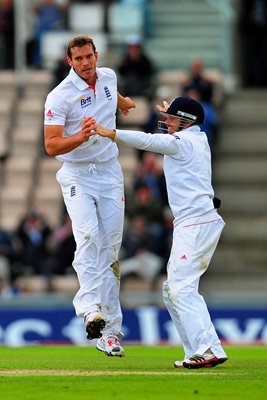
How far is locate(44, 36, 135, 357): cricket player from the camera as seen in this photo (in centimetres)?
1403

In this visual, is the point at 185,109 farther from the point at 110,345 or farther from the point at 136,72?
the point at 136,72

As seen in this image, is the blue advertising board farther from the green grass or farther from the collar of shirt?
the collar of shirt

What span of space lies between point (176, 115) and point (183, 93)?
1203cm

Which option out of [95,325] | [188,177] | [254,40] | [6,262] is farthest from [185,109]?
[254,40]

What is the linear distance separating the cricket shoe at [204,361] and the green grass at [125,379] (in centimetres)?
7

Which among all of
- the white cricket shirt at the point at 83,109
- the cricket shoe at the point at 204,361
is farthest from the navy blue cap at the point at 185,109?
the cricket shoe at the point at 204,361

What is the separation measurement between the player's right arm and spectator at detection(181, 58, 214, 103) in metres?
11.6

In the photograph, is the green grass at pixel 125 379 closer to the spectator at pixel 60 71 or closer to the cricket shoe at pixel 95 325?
the cricket shoe at pixel 95 325

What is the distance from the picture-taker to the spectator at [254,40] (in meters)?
27.5

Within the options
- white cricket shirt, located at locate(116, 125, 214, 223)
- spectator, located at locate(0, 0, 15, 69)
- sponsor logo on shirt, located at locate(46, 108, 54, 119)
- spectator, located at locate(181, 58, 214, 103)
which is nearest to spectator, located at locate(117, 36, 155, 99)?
spectator, located at locate(181, 58, 214, 103)

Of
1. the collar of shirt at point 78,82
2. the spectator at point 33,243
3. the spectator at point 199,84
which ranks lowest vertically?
the spectator at point 33,243

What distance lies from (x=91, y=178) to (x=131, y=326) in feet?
26.1

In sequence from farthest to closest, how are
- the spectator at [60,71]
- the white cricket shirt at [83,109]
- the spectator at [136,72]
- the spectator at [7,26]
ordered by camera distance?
the spectator at [7,26] < the spectator at [136,72] < the spectator at [60,71] < the white cricket shirt at [83,109]

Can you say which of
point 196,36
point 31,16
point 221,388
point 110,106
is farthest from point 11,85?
point 221,388
